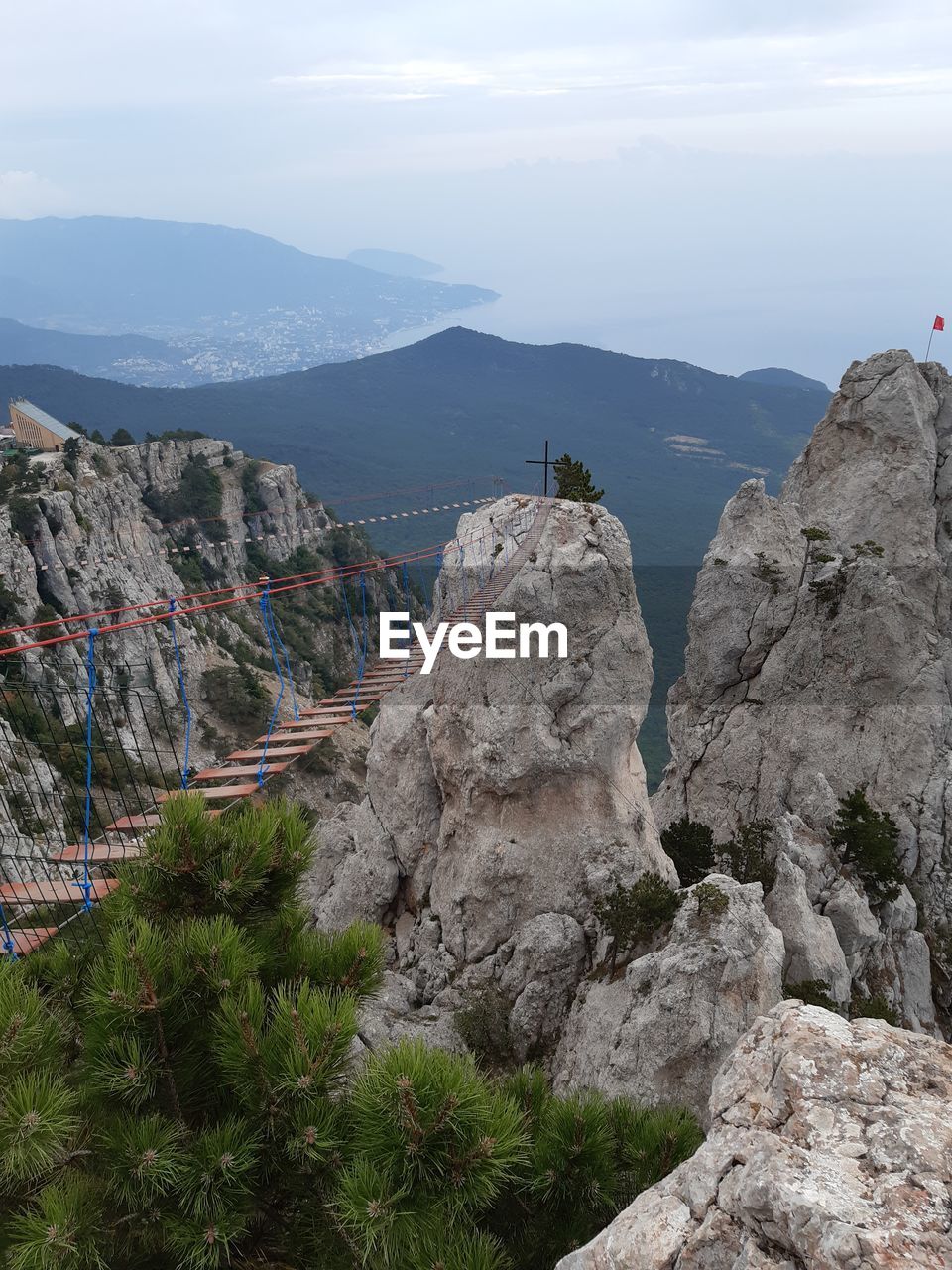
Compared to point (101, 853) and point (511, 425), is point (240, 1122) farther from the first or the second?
point (511, 425)

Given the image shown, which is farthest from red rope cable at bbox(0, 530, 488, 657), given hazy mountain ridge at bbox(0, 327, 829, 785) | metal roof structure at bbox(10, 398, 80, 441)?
hazy mountain ridge at bbox(0, 327, 829, 785)

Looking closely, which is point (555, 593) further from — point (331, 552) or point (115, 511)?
point (331, 552)

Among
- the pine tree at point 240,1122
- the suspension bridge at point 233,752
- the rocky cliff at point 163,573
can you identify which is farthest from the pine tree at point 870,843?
the rocky cliff at point 163,573

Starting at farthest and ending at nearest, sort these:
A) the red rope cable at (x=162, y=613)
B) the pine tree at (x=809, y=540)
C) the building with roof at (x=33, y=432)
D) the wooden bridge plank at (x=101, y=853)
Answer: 1. the building with roof at (x=33, y=432)
2. the pine tree at (x=809, y=540)
3. the red rope cable at (x=162, y=613)
4. the wooden bridge plank at (x=101, y=853)

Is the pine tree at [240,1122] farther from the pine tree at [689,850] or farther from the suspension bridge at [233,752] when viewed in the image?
the pine tree at [689,850]

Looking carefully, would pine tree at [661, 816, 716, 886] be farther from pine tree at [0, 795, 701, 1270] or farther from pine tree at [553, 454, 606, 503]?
pine tree at [0, 795, 701, 1270]

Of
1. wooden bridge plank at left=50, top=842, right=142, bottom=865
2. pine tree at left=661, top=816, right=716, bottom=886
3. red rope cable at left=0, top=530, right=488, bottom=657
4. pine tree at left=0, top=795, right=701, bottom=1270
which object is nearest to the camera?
pine tree at left=0, top=795, right=701, bottom=1270

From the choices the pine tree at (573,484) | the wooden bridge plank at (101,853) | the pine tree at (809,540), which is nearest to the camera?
the wooden bridge plank at (101,853)
